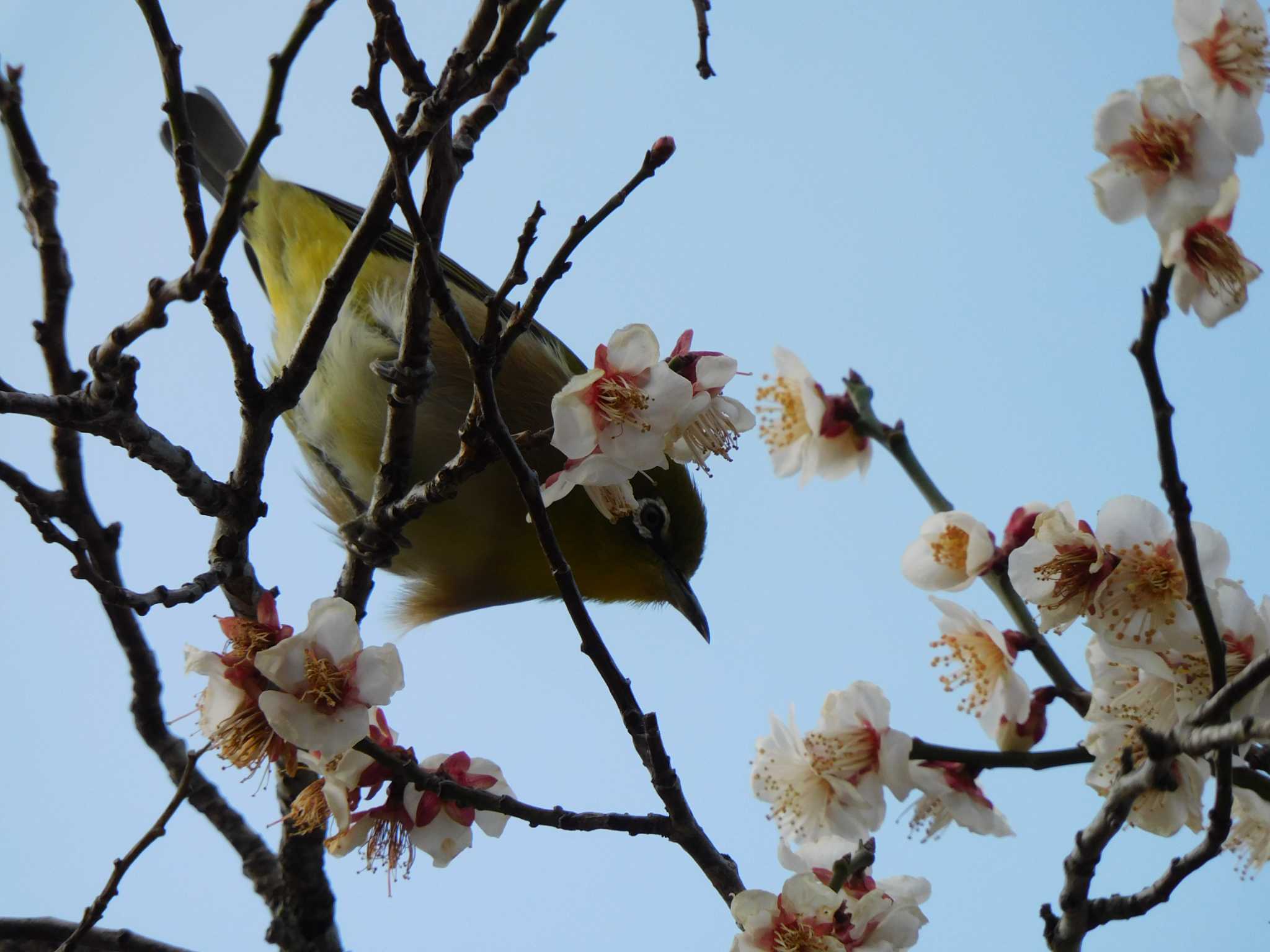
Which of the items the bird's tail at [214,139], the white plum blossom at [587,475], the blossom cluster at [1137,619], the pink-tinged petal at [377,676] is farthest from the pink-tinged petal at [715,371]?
the bird's tail at [214,139]

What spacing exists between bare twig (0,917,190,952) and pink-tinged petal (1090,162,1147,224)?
2762 mm

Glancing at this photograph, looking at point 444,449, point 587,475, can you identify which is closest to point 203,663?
point 587,475

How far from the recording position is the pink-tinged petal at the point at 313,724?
2102 millimetres

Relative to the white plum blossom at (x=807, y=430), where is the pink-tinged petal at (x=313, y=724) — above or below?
below

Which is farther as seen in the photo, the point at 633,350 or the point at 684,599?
the point at 684,599

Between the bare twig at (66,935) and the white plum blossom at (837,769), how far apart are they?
170 centimetres

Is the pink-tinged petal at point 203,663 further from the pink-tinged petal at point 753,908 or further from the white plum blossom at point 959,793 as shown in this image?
the white plum blossom at point 959,793

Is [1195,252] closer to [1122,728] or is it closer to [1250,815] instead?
[1122,728]

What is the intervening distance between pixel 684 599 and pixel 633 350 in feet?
8.36

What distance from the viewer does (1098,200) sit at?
1875 mm

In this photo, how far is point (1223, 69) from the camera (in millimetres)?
1829

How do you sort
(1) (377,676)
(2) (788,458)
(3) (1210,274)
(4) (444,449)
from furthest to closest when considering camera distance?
(4) (444,449)
(2) (788,458)
(1) (377,676)
(3) (1210,274)

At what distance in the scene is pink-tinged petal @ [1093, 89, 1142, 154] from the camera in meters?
1.91

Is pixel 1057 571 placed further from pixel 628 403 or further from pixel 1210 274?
pixel 628 403
